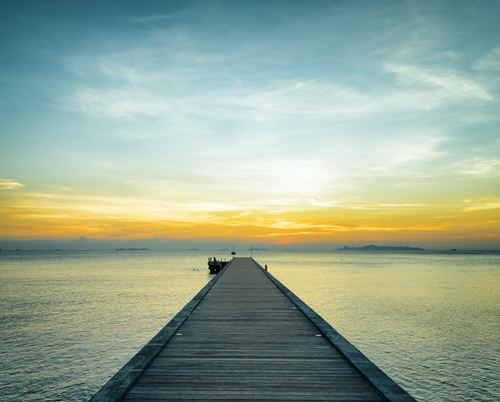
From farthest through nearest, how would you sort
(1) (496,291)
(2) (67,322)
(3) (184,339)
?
1. (1) (496,291)
2. (2) (67,322)
3. (3) (184,339)

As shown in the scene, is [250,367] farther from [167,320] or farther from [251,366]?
[167,320]

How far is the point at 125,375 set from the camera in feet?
14.4

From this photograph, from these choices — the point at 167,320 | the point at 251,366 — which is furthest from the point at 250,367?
the point at 167,320

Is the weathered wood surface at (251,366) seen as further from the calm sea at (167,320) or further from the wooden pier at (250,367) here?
the calm sea at (167,320)

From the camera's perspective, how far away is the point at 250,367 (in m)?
4.93

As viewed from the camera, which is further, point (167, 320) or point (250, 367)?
point (167, 320)

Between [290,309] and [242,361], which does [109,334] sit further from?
[242,361]

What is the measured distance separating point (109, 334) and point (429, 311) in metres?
Answer: 18.2

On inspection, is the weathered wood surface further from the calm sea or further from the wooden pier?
the calm sea

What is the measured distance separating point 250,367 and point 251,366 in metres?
0.04

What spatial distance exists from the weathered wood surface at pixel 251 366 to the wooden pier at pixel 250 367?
1cm

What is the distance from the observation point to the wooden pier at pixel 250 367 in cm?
405

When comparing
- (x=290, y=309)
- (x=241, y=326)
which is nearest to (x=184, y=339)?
(x=241, y=326)

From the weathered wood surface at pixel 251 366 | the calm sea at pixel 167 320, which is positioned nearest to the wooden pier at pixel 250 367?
the weathered wood surface at pixel 251 366
